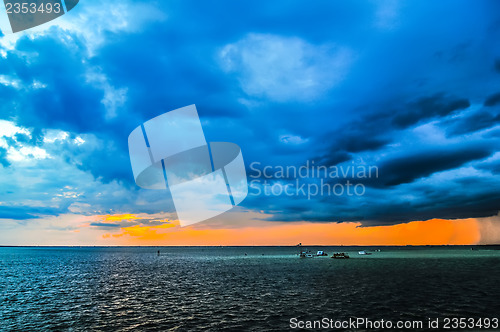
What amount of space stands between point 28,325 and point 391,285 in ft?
175

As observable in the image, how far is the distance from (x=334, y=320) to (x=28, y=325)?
104ft

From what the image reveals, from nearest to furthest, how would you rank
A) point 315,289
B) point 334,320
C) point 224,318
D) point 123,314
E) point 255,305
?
point 334,320 → point 224,318 → point 123,314 → point 255,305 → point 315,289

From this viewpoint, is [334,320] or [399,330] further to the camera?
[334,320]

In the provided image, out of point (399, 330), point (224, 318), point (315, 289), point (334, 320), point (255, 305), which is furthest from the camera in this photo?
point (315, 289)

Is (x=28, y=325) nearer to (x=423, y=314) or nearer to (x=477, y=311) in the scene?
(x=423, y=314)

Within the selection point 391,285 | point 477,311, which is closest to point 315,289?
point 391,285

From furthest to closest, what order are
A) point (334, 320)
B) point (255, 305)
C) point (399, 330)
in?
point (255, 305)
point (334, 320)
point (399, 330)

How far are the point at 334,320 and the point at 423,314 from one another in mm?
10339

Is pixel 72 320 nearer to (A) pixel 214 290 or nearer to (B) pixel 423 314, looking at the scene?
(A) pixel 214 290

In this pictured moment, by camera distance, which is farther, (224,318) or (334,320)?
(224,318)

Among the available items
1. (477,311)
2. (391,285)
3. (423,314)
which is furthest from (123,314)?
(391,285)

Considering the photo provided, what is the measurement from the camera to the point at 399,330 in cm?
2661

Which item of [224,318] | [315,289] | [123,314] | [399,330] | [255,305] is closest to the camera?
[399,330]

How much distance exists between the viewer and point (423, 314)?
3173 cm
